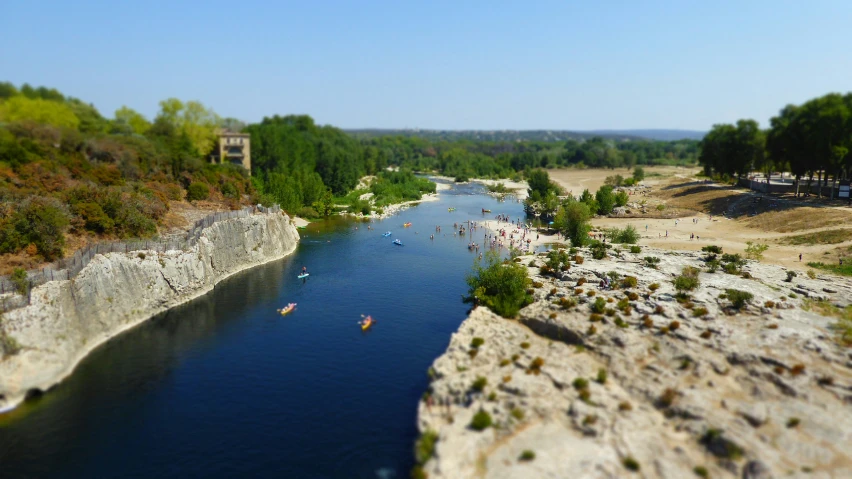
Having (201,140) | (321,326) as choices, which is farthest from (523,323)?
(201,140)

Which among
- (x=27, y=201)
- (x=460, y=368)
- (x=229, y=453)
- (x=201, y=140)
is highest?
(x=201, y=140)

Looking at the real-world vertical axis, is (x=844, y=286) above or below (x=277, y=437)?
above

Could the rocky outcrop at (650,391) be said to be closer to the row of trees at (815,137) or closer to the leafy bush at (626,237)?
the leafy bush at (626,237)

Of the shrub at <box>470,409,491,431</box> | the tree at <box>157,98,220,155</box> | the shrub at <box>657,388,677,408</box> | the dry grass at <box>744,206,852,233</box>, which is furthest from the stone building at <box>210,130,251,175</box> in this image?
the shrub at <box>657,388,677,408</box>

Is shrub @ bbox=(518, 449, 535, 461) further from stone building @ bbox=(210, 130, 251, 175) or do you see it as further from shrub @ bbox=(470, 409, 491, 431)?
stone building @ bbox=(210, 130, 251, 175)

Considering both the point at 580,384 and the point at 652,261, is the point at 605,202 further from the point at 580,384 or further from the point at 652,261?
the point at 580,384

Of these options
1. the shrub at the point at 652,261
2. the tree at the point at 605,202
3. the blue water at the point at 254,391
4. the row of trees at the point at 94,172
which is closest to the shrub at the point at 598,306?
the blue water at the point at 254,391

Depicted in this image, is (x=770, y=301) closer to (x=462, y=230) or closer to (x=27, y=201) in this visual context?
(x=462, y=230)

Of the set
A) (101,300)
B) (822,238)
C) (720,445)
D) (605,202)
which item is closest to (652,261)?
(822,238)
